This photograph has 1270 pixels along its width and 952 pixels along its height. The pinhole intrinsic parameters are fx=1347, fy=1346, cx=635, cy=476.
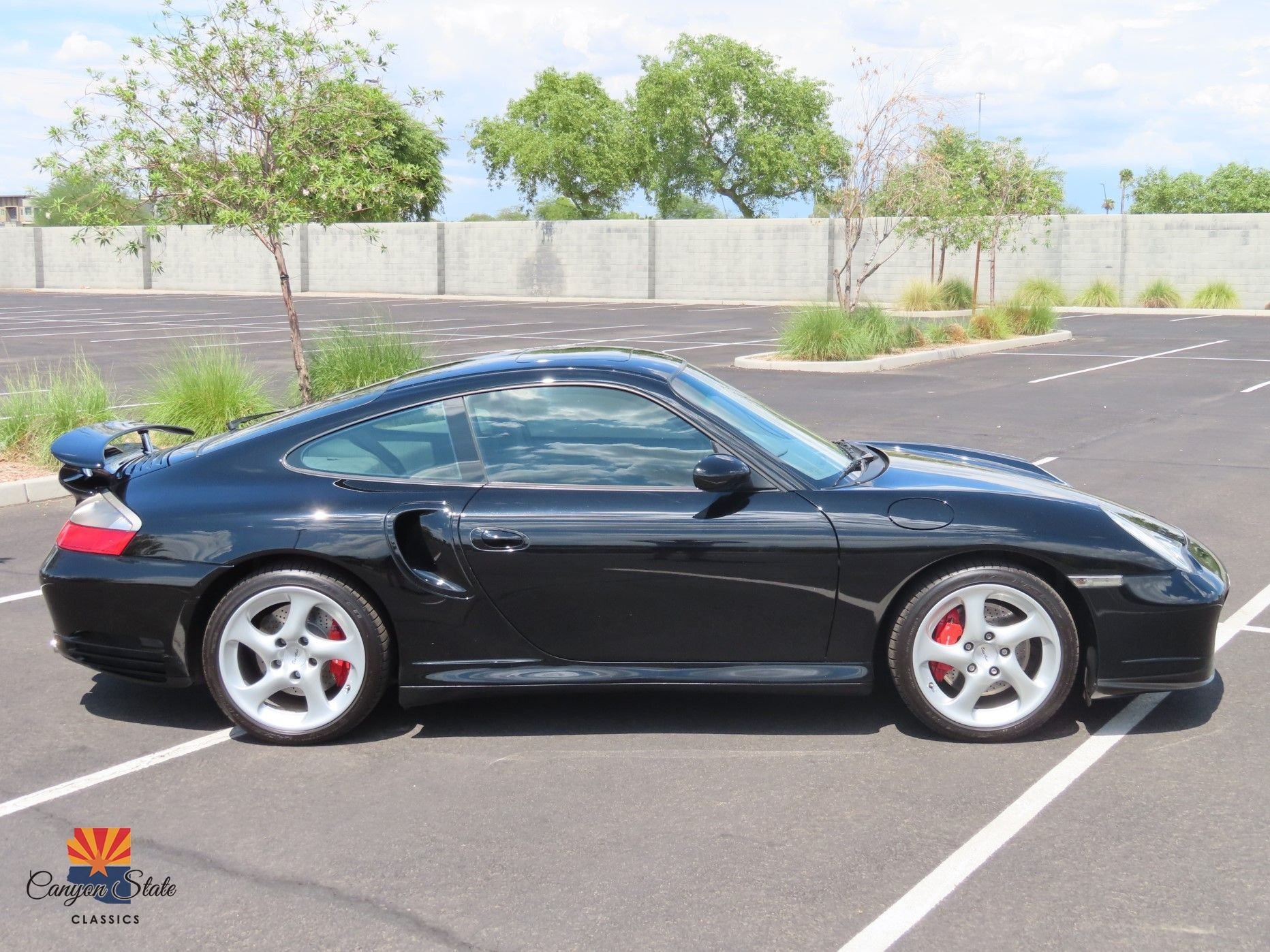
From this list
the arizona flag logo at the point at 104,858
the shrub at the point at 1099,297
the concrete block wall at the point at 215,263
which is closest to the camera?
the arizona flag logo at the point at 104,858

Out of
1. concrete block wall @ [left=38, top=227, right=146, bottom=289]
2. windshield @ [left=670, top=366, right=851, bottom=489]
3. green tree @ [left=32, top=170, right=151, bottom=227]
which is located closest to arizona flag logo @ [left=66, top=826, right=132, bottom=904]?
windshield @ [left=670, top=366, right=851, bottom=489]

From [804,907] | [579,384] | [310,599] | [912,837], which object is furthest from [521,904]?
[579,384]

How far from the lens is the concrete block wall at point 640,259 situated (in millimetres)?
40031

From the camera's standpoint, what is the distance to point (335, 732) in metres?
4.83

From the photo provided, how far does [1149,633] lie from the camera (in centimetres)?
469

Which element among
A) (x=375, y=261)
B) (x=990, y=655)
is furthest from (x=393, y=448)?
(x=375, y=261)

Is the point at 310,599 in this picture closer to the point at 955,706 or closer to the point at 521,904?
the point at 521,904

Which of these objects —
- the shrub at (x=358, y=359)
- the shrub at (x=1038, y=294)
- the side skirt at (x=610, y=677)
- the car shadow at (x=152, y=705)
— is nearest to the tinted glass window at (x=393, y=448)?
the side skirt at (x=610, y=677)

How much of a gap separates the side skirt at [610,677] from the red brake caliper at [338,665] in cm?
22

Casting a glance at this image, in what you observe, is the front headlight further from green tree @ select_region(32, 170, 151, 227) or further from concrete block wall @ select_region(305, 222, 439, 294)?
concrete block wall @ select_region(305, 222, 439, 294)

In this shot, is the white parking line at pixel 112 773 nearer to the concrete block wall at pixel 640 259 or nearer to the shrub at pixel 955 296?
the shrub at pixel 955 296

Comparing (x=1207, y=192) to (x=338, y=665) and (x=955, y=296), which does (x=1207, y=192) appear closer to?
(x=955, y=296)

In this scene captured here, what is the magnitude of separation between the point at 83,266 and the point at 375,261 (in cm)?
1553

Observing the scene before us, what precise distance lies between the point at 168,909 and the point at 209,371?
8572 mm
